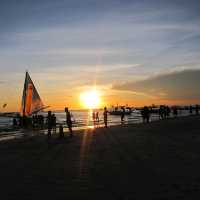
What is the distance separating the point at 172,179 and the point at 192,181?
0.55 m

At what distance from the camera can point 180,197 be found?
7133mm

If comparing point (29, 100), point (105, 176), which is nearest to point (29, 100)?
point (29, 100)

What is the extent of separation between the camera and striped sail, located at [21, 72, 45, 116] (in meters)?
33.1

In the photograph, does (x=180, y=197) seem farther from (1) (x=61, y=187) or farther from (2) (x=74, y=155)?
(2) (x=74, y=155)

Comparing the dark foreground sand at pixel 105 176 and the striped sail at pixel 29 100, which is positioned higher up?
the striped sail at pixel 29 100

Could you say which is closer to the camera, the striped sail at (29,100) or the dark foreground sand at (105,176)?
the dark foreground sand at (105,176)

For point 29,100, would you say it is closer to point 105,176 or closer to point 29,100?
point 29,100

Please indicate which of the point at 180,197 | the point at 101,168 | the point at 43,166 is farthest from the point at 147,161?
the point at 180,197

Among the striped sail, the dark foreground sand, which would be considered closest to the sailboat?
the striped sail

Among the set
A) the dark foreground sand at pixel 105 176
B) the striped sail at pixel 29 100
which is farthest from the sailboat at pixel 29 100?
the dark foreground sand at pixel 105 176

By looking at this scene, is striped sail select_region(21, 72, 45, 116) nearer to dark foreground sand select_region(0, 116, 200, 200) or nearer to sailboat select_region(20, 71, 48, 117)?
sailboat select_region(20, 71, 48, 117)

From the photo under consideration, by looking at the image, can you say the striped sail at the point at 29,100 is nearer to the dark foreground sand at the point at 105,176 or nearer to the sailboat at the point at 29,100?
the sailboat at the point at 29,100

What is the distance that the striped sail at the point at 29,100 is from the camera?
33.1 meters

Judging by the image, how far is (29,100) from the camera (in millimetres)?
33906
